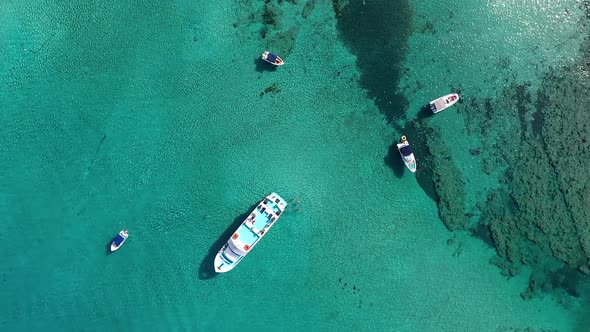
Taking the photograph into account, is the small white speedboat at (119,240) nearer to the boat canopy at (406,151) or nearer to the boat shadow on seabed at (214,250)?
the boat shadow on seabed at (214,250)

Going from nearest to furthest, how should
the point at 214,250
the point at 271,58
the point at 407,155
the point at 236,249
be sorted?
the point at 236,249 < the point at 407,155 < the point at 271,58 < the point at 214,250

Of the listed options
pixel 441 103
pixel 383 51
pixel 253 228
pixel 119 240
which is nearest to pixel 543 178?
pixel 441 103

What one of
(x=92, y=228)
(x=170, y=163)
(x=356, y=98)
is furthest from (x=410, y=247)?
(x=92, y=228)

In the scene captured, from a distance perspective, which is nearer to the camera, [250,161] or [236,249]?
[236,249]

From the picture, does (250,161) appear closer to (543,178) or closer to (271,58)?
(271,58)

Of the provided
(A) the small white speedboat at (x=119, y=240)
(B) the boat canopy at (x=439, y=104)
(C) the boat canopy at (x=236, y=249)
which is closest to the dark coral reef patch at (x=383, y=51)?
(B) the boat canopy at (x=439, y=104)

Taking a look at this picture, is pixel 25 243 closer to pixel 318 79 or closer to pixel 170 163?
pixel 170 163

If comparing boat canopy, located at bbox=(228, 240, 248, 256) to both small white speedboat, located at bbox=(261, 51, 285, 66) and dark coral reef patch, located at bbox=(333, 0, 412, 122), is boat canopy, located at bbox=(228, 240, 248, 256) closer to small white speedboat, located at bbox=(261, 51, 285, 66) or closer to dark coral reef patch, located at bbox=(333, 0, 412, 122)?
small white speedboat, located at bbox=(261, 51, 285, 66)
